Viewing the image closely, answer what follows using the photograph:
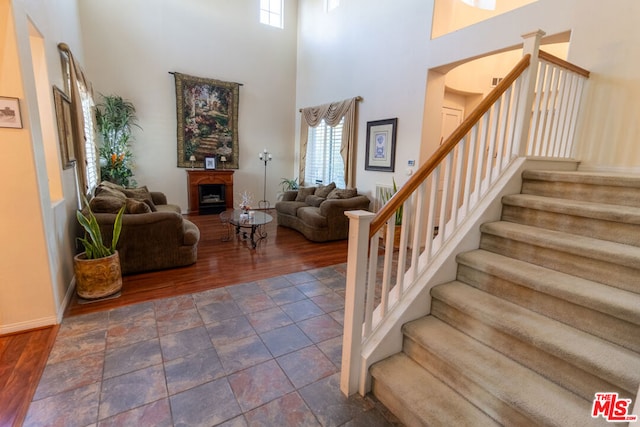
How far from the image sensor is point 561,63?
2.50 meters

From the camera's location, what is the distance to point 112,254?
2902 millimetres

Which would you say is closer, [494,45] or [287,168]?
[494,45]

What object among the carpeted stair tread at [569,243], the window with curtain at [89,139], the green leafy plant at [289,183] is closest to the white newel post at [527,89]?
the carpeted stair tread at [569,243]

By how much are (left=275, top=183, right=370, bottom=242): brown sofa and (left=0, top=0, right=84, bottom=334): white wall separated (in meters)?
3.13

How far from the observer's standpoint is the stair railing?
167 centimetres

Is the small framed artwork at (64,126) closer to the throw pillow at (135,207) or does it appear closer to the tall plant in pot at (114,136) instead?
the throw pillow at (135,207)

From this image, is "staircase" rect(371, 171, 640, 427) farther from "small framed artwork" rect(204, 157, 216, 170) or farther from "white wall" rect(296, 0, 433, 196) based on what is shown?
"small framed artwork" rect(204, 157, 216, 170)

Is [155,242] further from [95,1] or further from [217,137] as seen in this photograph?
[95,1]

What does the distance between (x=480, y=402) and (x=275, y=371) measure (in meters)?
1.18

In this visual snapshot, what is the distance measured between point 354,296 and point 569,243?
1.24 metres

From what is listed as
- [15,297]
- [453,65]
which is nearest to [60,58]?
[15,297]

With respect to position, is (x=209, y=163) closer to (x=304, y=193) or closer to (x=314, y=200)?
(x=304, y=193)

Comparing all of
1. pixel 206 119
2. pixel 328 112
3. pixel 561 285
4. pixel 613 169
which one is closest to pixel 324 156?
pixel 328 112

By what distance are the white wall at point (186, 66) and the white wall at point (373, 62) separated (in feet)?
3.29
